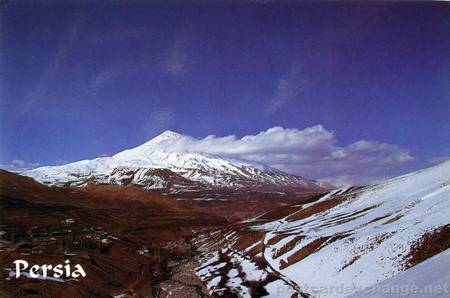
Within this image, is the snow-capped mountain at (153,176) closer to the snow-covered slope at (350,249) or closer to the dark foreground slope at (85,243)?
the dark foreground slope at (85,243)

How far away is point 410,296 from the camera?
1115cm

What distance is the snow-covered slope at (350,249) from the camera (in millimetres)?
16188

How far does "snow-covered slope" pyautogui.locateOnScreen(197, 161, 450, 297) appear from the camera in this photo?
53.1 feet

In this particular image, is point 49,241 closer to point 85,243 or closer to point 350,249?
point 85,243

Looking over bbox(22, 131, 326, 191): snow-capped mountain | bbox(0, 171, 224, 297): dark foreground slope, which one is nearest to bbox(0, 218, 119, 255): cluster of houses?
bbox(0, 171, 224, 297): dark foreground slope

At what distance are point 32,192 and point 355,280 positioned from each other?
132 feet

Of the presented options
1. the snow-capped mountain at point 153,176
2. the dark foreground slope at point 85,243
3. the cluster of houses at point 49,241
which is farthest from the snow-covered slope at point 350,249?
the snow-capped mountain at point 153,176

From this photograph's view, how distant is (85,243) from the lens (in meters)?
26.7

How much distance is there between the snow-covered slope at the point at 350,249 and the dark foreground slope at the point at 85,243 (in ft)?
12.7

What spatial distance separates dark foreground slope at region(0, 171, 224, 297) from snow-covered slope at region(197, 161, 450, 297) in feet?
12.7

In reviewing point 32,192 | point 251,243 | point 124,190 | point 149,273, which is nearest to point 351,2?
point 149,273

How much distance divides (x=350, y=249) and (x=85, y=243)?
17252mm

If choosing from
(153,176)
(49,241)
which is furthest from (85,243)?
(153,176)

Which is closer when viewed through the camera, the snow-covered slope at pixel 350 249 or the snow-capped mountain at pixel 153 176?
the snow-covered slope at pixel 350 249
